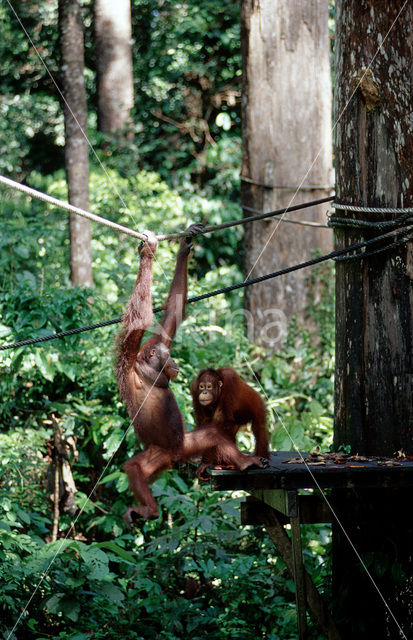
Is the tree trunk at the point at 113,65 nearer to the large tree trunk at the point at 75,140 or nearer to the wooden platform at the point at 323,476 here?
the large tree trunk at the point at 75,140

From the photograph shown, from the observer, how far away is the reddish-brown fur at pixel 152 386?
3.22 m

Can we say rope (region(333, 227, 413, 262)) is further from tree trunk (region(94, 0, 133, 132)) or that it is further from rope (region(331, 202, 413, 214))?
tree trunk (region(94, 0, 133, 132))

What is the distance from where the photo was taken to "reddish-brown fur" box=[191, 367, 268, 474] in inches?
130

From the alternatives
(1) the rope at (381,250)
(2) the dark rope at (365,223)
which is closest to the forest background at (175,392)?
(1) the rope at (381,250)

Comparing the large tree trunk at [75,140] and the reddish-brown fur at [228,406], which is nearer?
the reddish-brown fur at [228,406]

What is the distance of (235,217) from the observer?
8.34m

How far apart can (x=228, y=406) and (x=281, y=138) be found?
12.4ft

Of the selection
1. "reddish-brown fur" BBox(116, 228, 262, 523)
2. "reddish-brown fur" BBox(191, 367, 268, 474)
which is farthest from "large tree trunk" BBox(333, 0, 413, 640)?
"reddish-brown fur" BBox(116, 228, 262, 523)

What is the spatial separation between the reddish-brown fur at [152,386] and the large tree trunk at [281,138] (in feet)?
10.4

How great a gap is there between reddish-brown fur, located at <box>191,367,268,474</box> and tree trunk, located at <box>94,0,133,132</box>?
681 centimetres

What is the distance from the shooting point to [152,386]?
10.9 ft

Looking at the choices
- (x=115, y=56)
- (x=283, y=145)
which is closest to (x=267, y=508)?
(x=283, y=145)

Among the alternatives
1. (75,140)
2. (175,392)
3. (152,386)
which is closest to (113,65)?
(75,140)

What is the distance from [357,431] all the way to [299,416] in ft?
8.73
